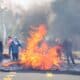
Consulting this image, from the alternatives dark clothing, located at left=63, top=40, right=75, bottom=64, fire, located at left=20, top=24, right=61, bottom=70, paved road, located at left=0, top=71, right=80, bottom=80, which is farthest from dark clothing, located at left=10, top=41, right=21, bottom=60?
dark clothing, located at left=63, top=40, right=75, bottom=64

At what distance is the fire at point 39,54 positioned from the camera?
11750mm

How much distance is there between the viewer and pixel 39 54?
39.1ft

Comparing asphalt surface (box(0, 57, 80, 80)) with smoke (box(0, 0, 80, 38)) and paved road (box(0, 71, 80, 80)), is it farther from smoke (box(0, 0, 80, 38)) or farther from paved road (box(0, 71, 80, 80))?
smoke (box(0, 0, 80, 38))

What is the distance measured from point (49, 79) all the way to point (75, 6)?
3.62 metres

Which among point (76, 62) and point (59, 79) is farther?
point (76, 62)

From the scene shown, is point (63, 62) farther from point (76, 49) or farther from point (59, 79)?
point (59, 79)

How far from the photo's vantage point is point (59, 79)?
943cm

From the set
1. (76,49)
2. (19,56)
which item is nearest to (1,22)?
(19,56)

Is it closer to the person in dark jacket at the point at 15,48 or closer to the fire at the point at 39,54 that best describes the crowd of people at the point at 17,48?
the person in dark jacket at the point at 15,48

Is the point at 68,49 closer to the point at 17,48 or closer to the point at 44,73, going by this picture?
the point at 44,73

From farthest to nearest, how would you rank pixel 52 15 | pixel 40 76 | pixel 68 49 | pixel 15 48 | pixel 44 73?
pixel 15 48 < pixel 52 15 < pixel 68 49 < pixel 44 73 < pixel 40 76

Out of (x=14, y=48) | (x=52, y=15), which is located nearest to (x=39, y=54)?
(x=14, y=48)

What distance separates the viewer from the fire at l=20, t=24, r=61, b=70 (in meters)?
11.8

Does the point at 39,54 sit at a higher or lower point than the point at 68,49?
lower
